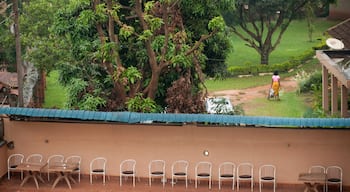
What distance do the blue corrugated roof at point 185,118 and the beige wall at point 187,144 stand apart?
Result: 1.66ft

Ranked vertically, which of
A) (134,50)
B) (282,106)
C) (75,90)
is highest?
(134,50)

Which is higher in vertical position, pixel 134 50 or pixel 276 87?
pixel 134 50

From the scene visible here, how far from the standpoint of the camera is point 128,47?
1850 cm

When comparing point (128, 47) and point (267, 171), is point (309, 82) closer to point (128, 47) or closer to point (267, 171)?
point (128, 47)

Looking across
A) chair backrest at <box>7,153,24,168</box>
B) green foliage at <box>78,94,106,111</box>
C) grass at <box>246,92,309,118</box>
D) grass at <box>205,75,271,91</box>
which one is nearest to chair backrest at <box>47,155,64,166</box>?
chair backrest at <box>7,153,24,168</box>

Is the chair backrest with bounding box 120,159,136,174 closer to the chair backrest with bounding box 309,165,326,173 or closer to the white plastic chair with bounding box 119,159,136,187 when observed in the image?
the white plastic chair with bounding box 119,159,136,187

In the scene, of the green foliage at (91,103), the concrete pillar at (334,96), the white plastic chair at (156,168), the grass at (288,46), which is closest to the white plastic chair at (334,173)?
the white plastic chair at (156,168)

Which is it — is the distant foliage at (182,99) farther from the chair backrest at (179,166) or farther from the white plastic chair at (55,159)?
the white plastic chair at (55,159)

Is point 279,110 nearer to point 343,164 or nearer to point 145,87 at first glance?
point 145,87

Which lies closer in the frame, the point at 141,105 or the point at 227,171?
the point at 227,171

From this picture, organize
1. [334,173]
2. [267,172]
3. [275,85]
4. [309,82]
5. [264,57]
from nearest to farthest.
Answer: [334,173] → [267,172] → [275,85] → [309,82] → [264,57]

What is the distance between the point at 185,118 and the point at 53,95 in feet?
56.0

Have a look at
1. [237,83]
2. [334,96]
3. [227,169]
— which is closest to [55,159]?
[227,169]

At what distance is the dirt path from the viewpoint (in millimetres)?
27375
